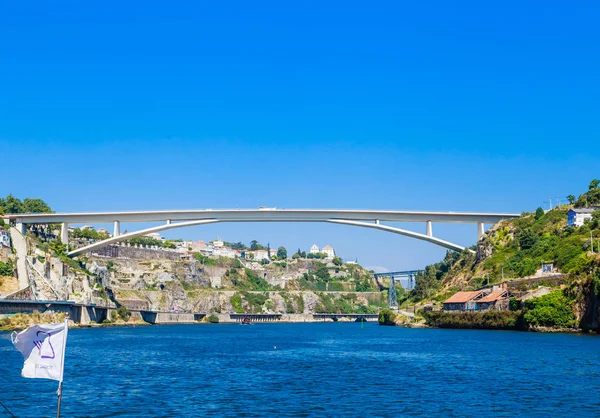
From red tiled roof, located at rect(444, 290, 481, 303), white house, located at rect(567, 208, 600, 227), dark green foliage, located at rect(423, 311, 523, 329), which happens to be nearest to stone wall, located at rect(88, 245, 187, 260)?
dark green foliage, located at rect(423, 311, 523, 329)

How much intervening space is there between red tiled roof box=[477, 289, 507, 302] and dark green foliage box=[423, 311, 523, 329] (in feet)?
5.72

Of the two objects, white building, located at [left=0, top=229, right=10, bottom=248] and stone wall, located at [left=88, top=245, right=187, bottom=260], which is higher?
stone wall, located at [left=88, top=245, right=187, bottom=260]

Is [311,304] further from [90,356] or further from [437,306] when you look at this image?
[90,356]

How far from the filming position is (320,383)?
34.7 metres

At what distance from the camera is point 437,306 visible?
102 m

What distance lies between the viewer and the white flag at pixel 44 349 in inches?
622

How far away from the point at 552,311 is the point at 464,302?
58.8 ft

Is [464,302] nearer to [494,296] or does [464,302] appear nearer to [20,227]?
[494,296]

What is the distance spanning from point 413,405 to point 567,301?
5099 cm

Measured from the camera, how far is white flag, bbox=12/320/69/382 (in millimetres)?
15797

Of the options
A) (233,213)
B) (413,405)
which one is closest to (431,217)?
(233,213)

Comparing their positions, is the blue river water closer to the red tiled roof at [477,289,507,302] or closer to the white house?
the red tiled roof at [477,289,507,302]

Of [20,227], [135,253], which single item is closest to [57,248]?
[20,227]

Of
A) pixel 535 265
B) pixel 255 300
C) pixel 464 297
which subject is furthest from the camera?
pixel 255 300
